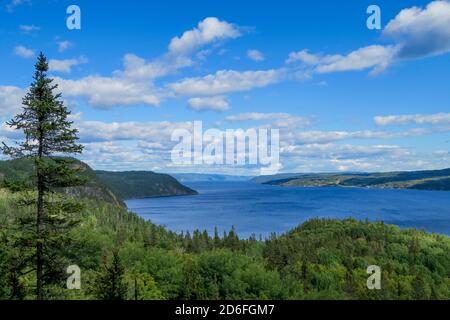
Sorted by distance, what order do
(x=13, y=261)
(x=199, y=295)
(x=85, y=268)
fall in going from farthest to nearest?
(x=85, y=268)
(x=199, y=295)
(x=13, y=261)

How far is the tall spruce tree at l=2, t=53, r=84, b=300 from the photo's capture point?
3234cm

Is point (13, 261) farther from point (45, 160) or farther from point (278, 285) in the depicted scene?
point (278, 285)

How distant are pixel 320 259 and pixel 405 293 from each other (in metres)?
43.3

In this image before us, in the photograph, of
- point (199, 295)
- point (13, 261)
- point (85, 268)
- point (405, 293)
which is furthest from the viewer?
point (405, 293)

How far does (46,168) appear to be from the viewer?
105 feet

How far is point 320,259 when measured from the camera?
180 metres

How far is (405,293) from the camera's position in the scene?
14100cm

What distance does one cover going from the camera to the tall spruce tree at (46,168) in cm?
3234

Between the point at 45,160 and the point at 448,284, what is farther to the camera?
the point at 448,284
